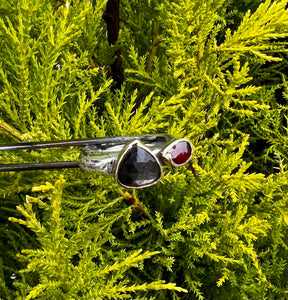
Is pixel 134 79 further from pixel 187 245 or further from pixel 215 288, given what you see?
pixel 215 288

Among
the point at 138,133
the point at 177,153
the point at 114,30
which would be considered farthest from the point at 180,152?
the point at 114,30

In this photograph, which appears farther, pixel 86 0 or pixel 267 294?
pixel 267 294

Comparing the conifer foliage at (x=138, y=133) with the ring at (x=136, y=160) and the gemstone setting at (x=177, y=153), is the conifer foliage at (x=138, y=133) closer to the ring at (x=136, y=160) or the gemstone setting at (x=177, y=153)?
the ring at (x=136, y=160)

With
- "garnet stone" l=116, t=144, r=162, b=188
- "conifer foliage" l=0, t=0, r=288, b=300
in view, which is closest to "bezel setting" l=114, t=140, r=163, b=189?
"garnet stone" l=116, t=144, r=162, b=188

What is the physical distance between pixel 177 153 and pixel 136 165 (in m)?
0.08

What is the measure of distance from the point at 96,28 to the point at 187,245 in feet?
2.36

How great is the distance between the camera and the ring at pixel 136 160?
0.74m

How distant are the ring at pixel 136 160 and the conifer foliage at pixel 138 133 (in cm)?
13

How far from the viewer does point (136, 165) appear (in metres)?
0.75

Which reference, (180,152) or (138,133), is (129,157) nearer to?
(180,152)

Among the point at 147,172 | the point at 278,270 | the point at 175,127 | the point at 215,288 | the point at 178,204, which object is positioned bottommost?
the point at 215,288

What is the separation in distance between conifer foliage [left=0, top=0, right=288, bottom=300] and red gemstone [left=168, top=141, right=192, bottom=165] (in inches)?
9.5

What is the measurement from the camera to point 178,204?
4.12 ft

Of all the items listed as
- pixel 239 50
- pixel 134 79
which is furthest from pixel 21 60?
pixel 239 50
